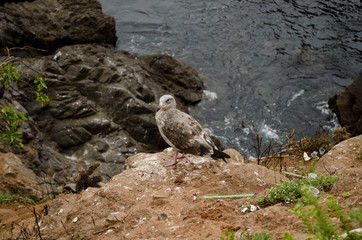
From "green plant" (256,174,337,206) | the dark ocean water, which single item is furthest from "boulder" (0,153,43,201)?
the dark ocean water

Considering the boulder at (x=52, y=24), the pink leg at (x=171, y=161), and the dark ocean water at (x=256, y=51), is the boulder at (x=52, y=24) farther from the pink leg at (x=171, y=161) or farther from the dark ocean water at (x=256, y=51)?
the pink leg at (x=171, y=161)

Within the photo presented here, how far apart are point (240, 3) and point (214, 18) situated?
1.89m

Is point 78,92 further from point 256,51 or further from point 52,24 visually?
point 256,51

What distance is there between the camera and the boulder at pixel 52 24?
12078 mm

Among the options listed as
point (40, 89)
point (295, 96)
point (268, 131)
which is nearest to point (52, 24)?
point (40, 89)

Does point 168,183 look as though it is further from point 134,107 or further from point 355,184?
point 134,107

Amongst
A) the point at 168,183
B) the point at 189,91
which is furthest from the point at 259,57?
the point at 168,183

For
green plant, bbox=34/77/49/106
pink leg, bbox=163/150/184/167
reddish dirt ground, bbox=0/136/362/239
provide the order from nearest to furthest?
reddish dirt ground, bbox=0/136/362/239 < green plant, bbox=34/77/49/106 < pink leg, bbox=163/150/184/167

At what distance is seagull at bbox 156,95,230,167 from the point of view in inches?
222

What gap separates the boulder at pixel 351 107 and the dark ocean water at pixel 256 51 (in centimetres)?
99

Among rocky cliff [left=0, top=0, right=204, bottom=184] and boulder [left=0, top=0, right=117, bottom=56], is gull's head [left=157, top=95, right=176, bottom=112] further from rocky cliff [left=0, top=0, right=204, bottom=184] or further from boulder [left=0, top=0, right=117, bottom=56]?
boulder [left=0, top=0, right=117, bottom=56]

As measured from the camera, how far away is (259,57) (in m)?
15.6

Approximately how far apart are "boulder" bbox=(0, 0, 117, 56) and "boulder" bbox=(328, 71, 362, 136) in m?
8.73

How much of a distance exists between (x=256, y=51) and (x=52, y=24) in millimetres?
8449
